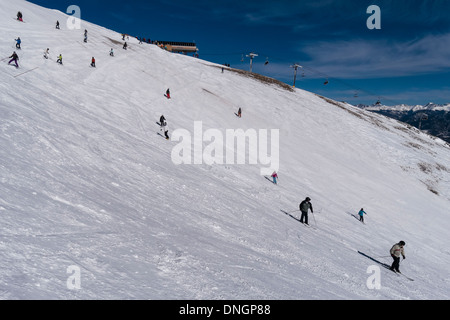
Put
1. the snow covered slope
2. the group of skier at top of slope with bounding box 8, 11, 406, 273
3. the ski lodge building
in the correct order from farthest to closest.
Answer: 1. the ski lodge building
2. the group of skier at top of slope with bounding box 8, 11, 406, 273
3. the snow covered slope

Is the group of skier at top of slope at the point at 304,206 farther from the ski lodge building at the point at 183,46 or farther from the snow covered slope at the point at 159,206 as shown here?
the ski lodge building at the point at 183,46

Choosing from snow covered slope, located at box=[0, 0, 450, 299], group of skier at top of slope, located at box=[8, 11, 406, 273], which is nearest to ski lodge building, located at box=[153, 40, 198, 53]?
group of skier at top of slope, located at box=[8, 11, 406, 273]

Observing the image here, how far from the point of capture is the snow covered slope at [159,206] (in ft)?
23.4

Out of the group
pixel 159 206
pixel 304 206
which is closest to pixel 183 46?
pixel 304 206

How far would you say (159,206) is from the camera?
12.5 metres

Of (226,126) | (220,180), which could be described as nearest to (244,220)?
(220,180)

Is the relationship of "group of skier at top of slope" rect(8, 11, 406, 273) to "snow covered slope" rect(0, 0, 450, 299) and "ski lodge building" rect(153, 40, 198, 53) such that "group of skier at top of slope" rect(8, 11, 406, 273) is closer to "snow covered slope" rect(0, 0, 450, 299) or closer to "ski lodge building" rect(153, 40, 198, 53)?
"snow covered slope" rect(0, 0, 450, 299)

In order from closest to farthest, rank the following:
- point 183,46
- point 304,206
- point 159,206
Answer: point 159,206, point 304,206, point 183,46

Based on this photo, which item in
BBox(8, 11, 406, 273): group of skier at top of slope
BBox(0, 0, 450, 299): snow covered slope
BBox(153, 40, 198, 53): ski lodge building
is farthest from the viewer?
BBox(153, 40, 198, 53): ski lodge building

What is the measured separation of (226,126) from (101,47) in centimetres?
2774

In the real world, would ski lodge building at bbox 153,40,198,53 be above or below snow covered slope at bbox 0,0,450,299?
above

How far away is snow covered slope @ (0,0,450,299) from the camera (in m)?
7.14

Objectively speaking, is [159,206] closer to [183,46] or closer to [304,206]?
[304,206]

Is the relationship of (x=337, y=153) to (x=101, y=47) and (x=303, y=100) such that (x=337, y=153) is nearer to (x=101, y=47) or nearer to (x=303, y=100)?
(x=303, y=100)
